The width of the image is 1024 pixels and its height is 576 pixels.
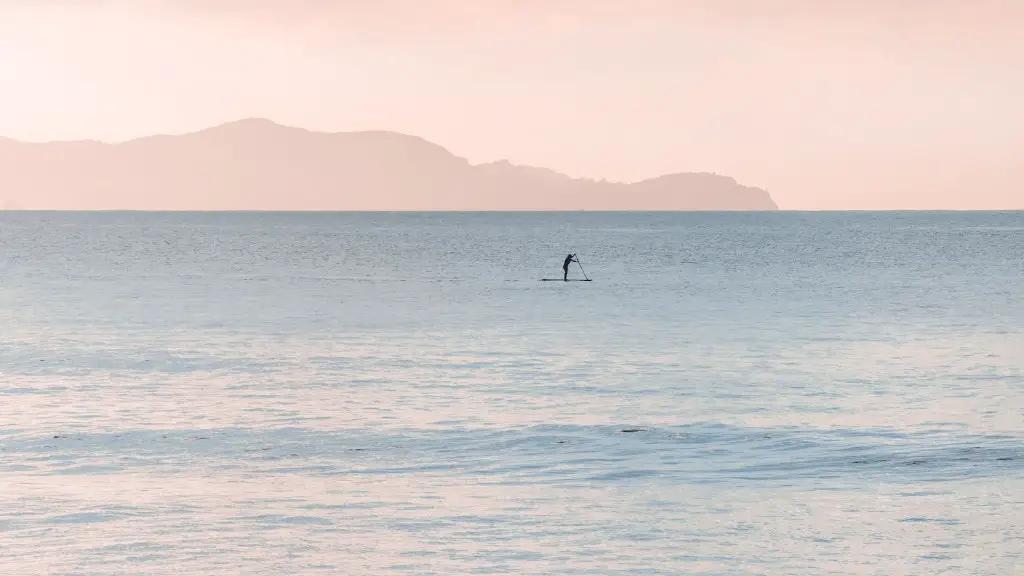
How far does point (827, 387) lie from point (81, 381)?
57.5 feet

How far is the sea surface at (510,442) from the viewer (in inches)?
631

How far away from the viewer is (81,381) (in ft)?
104

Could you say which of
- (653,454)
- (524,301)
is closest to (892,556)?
(653,454)

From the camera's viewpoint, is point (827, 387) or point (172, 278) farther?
point (172, 278)

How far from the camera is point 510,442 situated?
76.3ft

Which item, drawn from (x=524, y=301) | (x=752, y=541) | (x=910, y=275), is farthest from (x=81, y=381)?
(x=910, y=275)

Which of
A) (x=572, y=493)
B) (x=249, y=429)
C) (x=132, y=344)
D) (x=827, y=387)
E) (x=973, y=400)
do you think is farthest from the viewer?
(x=132, y=344)

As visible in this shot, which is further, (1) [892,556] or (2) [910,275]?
(2) [910,275]

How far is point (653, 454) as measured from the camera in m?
22.3

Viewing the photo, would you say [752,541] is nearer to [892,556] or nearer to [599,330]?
[892,556]

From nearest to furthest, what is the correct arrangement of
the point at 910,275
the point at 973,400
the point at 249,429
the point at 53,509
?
the point at 53,509, the point at 249,429, the point at 973,400, the point at 910,275

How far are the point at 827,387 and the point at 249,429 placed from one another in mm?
13815

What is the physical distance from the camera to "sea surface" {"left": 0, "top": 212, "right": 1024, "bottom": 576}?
1602 cm

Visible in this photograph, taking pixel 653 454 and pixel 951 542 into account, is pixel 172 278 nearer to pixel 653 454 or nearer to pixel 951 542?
pixel 653 454
